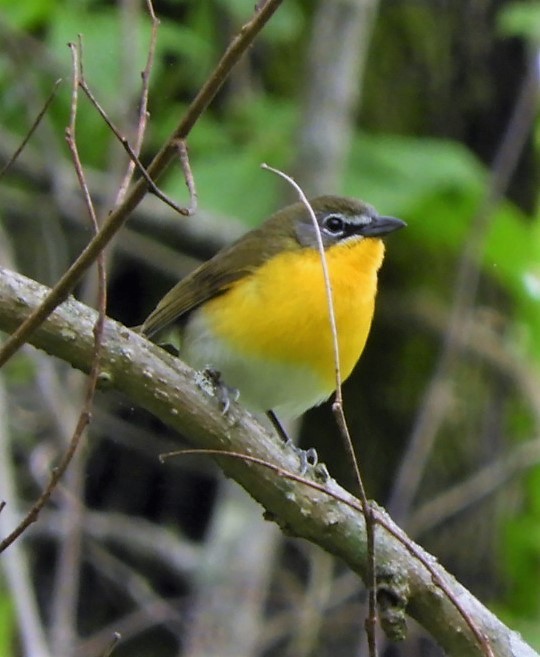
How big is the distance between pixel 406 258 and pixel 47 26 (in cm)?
234

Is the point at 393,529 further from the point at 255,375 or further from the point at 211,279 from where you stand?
the point at 211,279

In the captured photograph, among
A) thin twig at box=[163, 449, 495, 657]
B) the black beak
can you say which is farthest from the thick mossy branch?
the black beak

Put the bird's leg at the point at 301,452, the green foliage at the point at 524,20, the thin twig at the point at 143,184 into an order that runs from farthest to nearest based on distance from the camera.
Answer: the green foliage at the point at 524,20 → the bird's leg at the point at 301,452 → the thin twig at the point at 143,184

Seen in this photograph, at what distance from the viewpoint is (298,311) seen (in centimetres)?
387

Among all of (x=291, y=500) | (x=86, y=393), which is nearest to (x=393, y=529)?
(x=291, y=500)

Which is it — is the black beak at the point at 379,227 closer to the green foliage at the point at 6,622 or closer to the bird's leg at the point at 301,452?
the bird's leg at the point at 301,452

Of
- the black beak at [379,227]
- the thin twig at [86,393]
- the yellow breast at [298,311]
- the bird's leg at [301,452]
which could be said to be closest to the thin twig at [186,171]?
the thin twig at [86,393]

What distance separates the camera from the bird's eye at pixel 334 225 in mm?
4293

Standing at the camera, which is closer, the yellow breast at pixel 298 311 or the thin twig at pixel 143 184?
the thin twig at pixel 143 184

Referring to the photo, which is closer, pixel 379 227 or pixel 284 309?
pixel 284 309

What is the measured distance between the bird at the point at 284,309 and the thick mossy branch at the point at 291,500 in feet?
2.42

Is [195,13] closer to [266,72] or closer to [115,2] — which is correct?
[115,2]

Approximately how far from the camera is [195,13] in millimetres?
6512

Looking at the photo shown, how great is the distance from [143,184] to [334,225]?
2.09 meters
